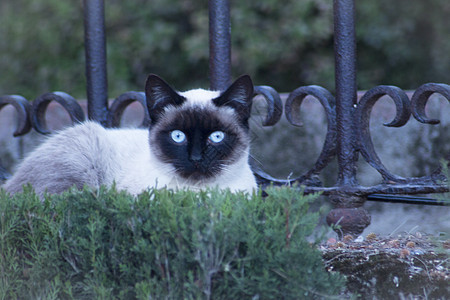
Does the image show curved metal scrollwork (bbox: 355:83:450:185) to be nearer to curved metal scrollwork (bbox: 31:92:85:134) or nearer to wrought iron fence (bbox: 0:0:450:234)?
wrought iron fence (bbox: 0:0:450:234)

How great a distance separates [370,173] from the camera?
3961 mm

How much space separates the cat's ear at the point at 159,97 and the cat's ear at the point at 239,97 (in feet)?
0.67

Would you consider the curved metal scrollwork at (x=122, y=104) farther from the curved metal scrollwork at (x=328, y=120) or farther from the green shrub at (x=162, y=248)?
the green shrub at (x=162, y=248)

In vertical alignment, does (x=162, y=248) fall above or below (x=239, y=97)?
below

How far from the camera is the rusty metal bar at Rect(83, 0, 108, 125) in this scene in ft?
11.1

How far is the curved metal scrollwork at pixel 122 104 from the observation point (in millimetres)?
3264

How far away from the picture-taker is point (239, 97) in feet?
9.11

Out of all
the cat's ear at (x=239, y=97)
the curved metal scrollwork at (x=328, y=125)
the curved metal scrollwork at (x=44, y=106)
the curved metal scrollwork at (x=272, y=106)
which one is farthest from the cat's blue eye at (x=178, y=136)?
the curved metal scrollwork at (x=44, y=106)

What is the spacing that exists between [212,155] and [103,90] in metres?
1.08

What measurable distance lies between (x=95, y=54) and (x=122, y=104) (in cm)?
36

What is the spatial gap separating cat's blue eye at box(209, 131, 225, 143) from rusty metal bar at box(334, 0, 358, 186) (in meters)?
0.63

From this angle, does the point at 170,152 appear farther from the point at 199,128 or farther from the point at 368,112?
the point at 368,112

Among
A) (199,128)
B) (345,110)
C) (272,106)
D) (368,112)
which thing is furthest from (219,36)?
(368,112)

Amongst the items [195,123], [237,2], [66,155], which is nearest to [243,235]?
[195,123]
